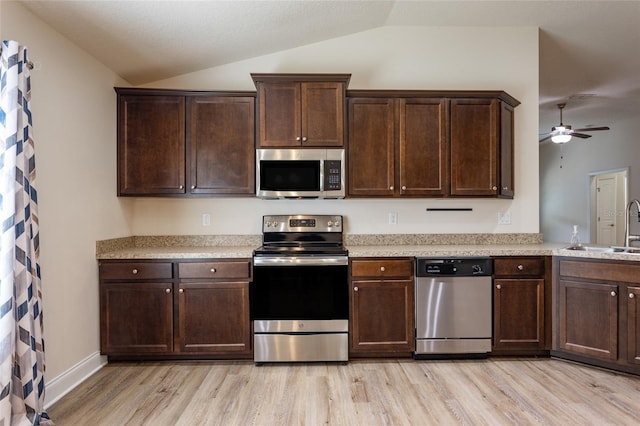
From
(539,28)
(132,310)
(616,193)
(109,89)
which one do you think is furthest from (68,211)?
(616,193)

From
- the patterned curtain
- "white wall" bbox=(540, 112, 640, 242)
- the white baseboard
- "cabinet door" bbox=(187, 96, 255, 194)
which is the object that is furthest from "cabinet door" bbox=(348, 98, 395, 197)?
"white wall" bbox=(540, 112, 640, 242)

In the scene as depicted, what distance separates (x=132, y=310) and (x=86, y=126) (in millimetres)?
1448

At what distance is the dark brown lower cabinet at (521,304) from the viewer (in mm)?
2822

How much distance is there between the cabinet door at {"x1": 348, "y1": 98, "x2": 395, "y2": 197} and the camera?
305cm

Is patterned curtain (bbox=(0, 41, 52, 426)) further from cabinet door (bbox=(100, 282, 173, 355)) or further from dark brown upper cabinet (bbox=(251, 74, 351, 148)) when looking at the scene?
dark brown upper cabinet (bbox=(251, 74, 351, 148))

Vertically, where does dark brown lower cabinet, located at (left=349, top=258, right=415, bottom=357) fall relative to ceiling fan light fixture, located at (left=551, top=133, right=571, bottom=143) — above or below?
below

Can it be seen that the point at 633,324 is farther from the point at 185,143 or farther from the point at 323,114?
the point at 185,143

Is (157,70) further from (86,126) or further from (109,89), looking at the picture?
(86,126)

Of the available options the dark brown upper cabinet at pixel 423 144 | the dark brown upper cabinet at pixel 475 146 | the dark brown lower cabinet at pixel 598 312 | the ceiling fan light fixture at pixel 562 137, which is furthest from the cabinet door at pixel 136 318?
the ceiling fan light fixture at pixel 562 137

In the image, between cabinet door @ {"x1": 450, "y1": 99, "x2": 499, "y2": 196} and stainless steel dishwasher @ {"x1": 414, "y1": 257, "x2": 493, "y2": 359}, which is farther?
cabinet door @ {"x1": 450, "y1": 99, "x2": 499, "y2": 196}

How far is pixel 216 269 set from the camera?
109 inches

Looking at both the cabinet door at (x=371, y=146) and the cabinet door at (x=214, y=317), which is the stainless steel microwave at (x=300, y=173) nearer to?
the cabinet door at (x=371, y=146)

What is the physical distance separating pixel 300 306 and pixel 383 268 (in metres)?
0.72

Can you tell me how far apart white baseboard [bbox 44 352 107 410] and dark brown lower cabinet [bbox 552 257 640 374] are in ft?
11.8
